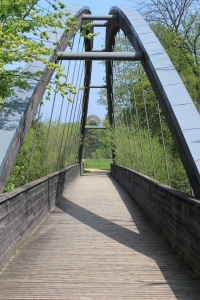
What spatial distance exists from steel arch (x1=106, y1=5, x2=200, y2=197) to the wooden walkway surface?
1.20 metres

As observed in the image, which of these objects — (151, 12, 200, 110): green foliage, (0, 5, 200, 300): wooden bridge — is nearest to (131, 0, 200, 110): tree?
(151, 12, 200, 110): green foliage

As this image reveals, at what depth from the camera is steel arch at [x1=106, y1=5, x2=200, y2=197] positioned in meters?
6.12

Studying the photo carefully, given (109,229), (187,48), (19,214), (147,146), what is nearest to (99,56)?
(109,229)

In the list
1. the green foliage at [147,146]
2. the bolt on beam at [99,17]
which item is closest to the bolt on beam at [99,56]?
the bolt on beam at [99,17]

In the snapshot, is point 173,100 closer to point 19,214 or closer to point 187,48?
point 19,214

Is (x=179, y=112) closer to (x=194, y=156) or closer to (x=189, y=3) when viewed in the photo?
(x=194, y=156)

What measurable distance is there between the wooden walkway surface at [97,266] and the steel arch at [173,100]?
3.94 ft

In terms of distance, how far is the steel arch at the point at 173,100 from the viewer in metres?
6.12

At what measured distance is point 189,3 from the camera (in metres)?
22.7

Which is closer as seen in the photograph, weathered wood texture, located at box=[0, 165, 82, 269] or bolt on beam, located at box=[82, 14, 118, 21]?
weathered wood texture, located at box=[0, 165, 82, 269]

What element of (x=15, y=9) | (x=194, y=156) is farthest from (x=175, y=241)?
(x=15, y=9)

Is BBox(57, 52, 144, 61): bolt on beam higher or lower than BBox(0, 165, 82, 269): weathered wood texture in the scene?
higher

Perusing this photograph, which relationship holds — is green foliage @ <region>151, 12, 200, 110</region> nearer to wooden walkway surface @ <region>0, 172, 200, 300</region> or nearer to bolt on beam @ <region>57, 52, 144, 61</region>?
bolt on beam @ <region>57, 52, 144, 61</region>

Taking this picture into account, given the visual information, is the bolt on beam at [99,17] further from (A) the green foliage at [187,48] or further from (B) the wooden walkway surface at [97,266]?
(A) the green foliage at [187,48]
